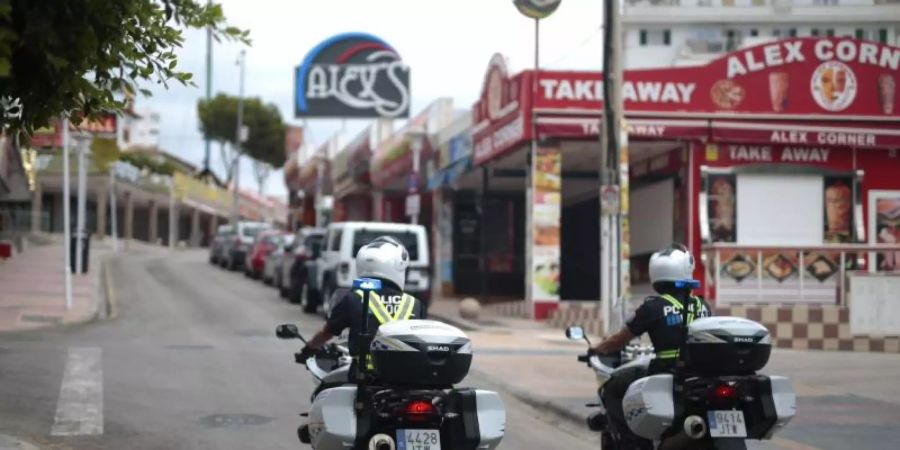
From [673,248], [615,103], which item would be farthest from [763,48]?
[673,248]

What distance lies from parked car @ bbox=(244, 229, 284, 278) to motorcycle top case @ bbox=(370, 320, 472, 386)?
2984 centimetres

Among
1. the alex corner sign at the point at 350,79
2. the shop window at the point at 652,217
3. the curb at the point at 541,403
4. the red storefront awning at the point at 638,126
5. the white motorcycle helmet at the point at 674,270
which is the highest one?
the alex corner sign at the point at 350,79

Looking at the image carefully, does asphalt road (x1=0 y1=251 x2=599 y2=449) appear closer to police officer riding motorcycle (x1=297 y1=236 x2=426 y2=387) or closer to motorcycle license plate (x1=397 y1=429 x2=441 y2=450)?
police officer riding motorcycle (x1=297 y1=236 x2=426 y2=387)

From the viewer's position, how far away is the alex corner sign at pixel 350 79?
4728cm

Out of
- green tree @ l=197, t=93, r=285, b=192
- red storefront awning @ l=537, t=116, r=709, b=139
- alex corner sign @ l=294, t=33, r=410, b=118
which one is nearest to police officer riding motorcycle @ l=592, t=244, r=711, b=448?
red storefront awning @ l=537, t=116, r=709, b=139

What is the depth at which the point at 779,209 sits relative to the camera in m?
24.5

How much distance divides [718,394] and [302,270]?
20531mm

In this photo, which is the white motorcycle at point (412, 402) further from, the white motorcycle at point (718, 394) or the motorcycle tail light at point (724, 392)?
the motorcycle tail light at point (724, 392)

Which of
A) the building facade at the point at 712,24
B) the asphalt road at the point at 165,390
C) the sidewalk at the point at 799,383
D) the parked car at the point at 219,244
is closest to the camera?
the asphalt road at the point at 165,390

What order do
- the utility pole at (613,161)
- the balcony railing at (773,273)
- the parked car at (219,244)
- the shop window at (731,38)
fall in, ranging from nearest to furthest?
the utility pole at (613,161)
the balcony railing at (773,273)
the parked car at (219,244)
the shop window at (731,38)

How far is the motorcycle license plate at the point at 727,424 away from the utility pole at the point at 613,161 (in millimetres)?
9830

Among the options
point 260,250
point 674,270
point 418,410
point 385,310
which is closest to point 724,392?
point 674,270

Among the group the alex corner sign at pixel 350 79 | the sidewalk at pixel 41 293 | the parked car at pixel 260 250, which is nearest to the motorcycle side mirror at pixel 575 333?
the sidewalk at pixel 41 293

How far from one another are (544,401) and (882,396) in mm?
3787
